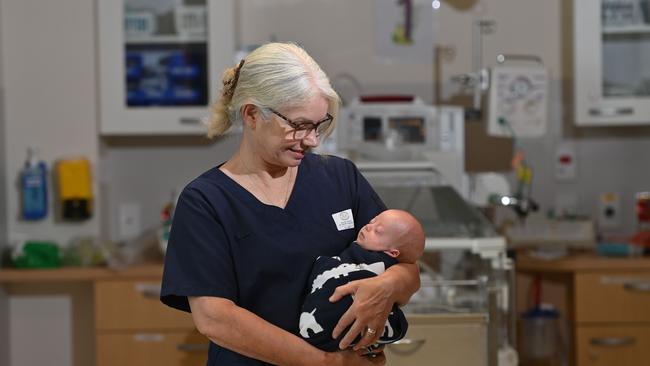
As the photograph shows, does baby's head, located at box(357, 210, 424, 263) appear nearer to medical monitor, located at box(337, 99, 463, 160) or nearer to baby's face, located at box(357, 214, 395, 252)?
baby's face, located at box(357, 214, 395, 252)

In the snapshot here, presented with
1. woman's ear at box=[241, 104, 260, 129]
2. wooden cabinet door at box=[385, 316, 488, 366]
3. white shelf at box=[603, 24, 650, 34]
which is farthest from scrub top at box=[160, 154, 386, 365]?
white shelf at box=[603, 24, 650, 34]

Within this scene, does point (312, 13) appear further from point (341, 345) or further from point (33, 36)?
point (341, 345)

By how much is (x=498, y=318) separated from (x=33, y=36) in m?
2.18

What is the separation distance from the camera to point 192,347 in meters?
3.79

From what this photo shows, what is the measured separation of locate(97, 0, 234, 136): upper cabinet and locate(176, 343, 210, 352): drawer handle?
0.82 m

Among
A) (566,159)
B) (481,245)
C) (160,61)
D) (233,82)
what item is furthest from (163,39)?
(233,82)

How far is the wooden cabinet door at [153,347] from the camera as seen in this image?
380 centimetres

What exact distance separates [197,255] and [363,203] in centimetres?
34

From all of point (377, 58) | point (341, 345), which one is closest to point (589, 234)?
point (377, 58)

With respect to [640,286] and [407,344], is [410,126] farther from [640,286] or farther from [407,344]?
[407,344]

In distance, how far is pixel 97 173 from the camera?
4113 millimetres

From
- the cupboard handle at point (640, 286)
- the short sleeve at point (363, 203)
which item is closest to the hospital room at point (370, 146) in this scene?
the cupboard handle at point (640, 286)

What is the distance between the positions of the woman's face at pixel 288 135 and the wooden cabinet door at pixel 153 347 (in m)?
2.10

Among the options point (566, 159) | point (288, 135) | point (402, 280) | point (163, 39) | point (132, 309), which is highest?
point (163, 39)
